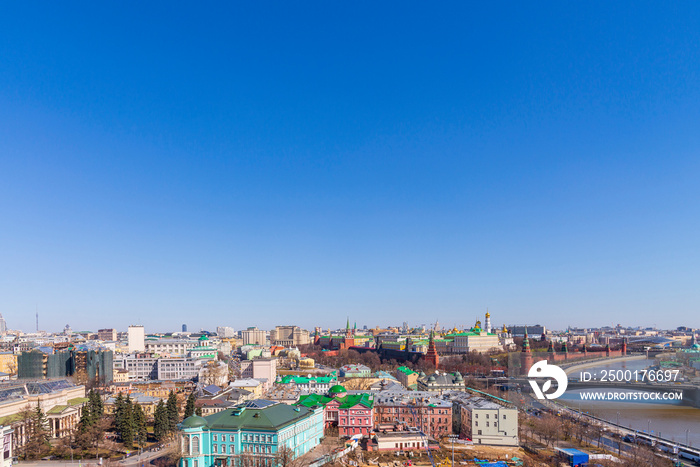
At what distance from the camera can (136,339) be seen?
8438 centimetres

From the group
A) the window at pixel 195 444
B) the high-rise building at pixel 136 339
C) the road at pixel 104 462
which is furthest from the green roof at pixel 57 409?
the high-rise building at pixel 136 339

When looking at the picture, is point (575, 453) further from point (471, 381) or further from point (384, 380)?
point (471, 381)

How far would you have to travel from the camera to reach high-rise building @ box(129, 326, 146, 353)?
273ft

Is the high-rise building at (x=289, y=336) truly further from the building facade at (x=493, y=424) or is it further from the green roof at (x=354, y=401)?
the building facade at (x=493, y=424)

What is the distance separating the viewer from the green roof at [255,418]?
90.6 ft

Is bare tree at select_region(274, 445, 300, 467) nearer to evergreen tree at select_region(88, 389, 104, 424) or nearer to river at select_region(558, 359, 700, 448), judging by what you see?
evergreen tree at select_region(88, 389, 104, 424)

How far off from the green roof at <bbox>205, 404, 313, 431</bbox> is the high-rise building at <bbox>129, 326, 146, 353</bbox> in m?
59.9

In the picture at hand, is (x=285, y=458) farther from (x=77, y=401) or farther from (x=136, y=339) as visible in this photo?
(x=136, y=339)

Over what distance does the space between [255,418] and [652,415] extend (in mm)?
35052

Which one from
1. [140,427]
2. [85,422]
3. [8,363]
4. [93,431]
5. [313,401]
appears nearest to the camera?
[93,431]

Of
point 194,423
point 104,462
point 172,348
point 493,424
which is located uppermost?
point 194,423

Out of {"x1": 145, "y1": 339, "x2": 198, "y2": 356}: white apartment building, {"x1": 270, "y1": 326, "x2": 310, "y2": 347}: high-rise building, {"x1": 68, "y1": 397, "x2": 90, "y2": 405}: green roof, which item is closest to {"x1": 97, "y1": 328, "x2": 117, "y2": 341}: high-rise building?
{"x1": 270, "y1": 326, "x2": 310, "y2": 347}: high-rise building

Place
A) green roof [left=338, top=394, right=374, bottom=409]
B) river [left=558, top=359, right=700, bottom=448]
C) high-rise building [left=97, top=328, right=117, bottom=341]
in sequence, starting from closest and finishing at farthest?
green roof [left=338, top=394, right=374, bottom=409]
river [left=558, top=359, right=700, bottom=448]
high-rise building [left=97, top=328, right=117, bottom=341]

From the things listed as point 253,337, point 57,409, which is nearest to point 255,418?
point 57,409
